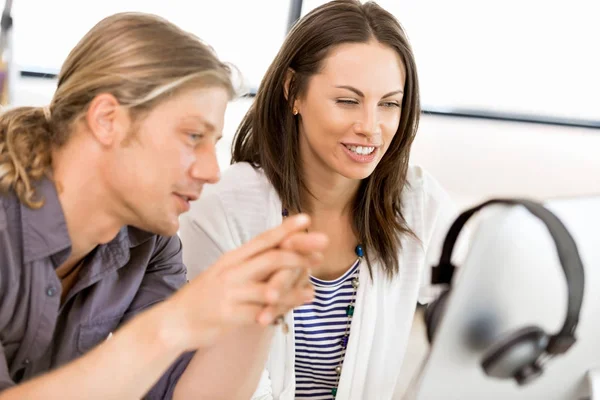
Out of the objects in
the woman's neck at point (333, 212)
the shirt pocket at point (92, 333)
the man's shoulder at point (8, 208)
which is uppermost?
the man's shoulder at point (8, 208)

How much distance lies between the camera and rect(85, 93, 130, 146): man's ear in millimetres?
940

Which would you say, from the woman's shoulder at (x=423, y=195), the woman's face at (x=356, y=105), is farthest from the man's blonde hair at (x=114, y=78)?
the woman's shoulder at (x=423, y=195)

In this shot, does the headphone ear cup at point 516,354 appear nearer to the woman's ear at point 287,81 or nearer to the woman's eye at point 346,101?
the woman's eye at point 346,101

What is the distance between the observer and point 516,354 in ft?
2.03

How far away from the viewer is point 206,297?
0.74 m

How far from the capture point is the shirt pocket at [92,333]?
109cm

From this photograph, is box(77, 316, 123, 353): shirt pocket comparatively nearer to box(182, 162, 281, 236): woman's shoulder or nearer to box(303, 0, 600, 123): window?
box(182, 162, 281, 236): woman's shoulder

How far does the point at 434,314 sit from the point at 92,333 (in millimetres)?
619

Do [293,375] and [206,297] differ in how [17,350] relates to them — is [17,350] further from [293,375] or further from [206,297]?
[293,375]

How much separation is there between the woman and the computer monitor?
730 mm

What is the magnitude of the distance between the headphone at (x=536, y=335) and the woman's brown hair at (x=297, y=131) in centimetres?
84

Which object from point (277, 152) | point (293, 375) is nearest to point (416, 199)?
point (277, 152)

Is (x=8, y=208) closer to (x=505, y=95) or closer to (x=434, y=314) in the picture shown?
(x=434, y=314)

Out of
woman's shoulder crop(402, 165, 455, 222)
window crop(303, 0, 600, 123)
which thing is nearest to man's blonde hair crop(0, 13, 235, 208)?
woman's shoulder crop(402, 165, 455, 222)
